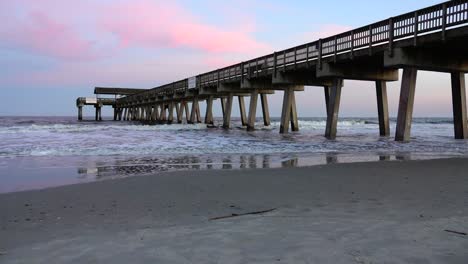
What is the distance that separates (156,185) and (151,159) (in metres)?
5.05

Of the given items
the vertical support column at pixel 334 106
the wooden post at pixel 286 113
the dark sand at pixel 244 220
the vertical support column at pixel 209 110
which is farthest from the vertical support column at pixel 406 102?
the vertical support column at pixel 209 110

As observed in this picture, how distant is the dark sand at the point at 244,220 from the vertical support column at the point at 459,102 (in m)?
12.3

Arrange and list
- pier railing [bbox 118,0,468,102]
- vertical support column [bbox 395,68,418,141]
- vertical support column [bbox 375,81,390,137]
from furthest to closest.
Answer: vertical support column [bbox 375,81,390,137]
vertical support column [bbox 395,68,418,141]
pier railing [bbox 118,0,468,102]

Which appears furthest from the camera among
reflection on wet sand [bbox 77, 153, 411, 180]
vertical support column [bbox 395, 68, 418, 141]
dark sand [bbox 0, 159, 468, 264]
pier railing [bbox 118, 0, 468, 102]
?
vertical support column [bbox 395, 68, 418, 141]

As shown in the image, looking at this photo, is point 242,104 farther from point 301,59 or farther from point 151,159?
point 151,159

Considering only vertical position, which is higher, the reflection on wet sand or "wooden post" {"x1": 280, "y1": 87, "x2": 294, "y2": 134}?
"wooden post" {"x1": 280, "y1": 87, "x2": 294, "y2": 134}

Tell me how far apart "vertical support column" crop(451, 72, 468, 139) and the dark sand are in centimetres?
1233

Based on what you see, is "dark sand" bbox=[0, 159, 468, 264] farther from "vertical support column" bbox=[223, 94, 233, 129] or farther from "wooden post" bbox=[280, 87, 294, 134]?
"vertical support column" bbox=[223, 94, 233, 129]

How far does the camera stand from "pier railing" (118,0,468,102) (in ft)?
48.4

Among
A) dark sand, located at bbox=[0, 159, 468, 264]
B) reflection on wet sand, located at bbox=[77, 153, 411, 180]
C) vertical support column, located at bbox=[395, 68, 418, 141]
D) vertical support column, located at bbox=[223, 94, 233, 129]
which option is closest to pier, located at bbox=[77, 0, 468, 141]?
vertical support column, located at bbox=[395, 68, 418, 141]

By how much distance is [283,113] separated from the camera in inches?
1072

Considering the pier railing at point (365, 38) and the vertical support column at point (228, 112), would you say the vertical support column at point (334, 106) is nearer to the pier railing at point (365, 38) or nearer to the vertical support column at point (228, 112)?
the pier railing at point (365, 38)

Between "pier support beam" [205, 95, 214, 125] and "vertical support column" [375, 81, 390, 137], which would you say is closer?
"vertical support column" [375, 81, 390, 137]

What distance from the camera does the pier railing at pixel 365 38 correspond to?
14.7 meters
